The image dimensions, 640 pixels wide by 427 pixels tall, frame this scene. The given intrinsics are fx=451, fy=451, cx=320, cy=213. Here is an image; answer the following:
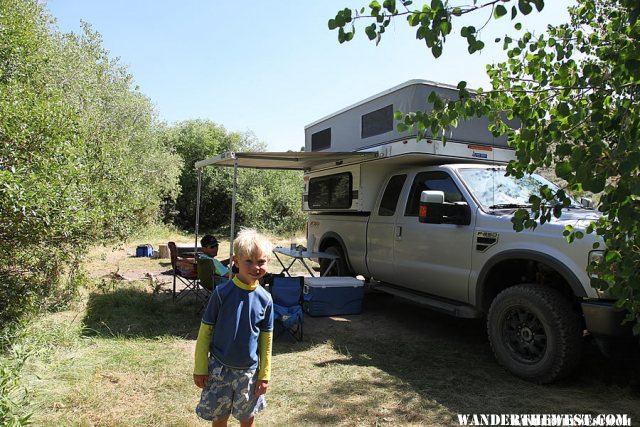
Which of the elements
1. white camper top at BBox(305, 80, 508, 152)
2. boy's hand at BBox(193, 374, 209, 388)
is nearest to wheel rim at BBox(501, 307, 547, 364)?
white camper top at BBox(305, 80, 508, 152)

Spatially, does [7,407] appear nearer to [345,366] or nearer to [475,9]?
[345,366]

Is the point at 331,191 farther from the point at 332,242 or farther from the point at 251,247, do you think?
the point at 251,247

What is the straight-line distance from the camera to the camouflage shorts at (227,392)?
2430 mm

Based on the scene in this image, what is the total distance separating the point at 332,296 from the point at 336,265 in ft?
3.25

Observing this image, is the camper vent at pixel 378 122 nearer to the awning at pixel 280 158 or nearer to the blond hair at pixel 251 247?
the awning at pixel 280 158

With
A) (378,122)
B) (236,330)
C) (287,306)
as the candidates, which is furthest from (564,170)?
(378,122)

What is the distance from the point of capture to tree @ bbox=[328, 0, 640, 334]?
162 cm

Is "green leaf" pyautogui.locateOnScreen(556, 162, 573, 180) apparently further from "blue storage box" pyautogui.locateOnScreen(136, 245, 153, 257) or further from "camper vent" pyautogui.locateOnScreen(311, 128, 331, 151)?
"blue storage box" pyautogui.locateOnScreen(136, 245, 153, 257)

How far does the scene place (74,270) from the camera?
21.5ft

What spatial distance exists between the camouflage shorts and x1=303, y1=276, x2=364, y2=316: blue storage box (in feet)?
11.4

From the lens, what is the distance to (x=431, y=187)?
5.36m

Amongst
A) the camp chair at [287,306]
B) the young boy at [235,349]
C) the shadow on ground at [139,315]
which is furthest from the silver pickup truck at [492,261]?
the shadow on ground at [139,315]

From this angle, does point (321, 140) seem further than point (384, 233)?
Yes

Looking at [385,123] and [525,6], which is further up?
[385,123]
